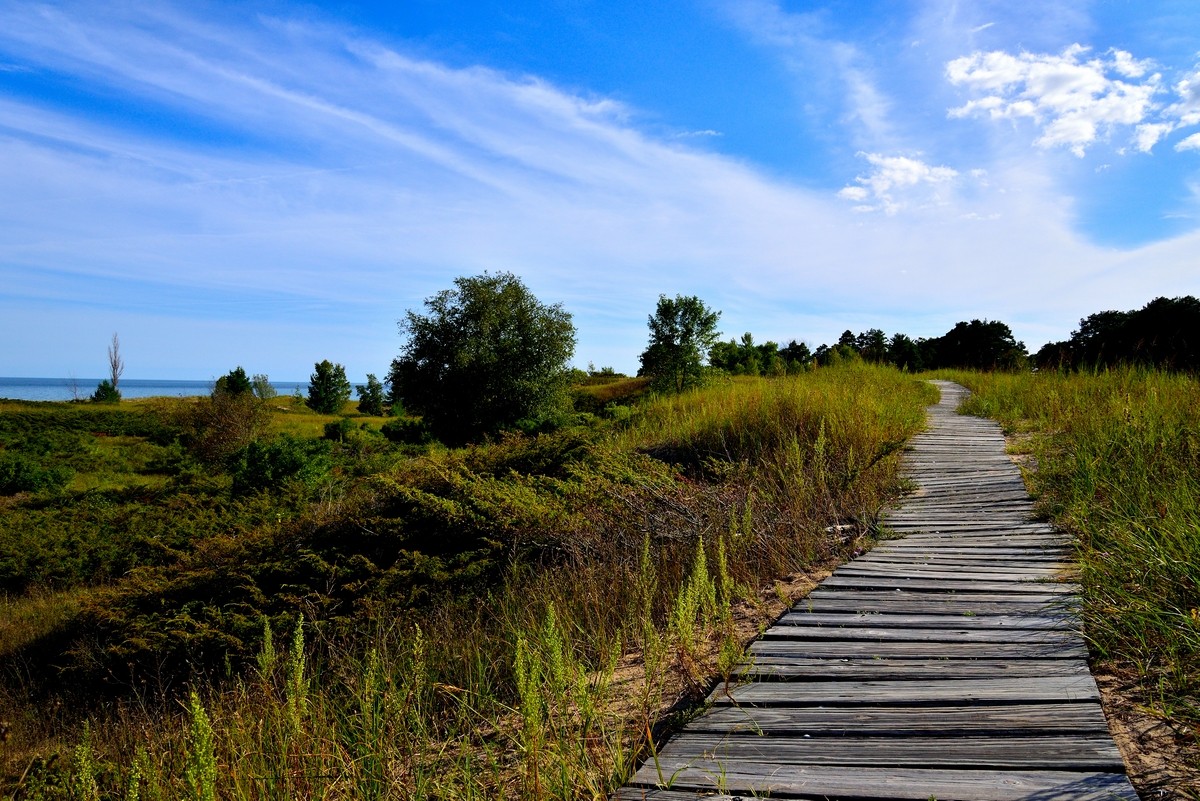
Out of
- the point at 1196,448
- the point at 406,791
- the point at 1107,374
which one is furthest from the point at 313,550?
the point at 1107,374

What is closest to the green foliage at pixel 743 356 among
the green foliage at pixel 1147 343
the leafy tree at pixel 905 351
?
the leafy tree at pixel 905 351

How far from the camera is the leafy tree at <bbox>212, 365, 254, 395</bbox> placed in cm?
2737

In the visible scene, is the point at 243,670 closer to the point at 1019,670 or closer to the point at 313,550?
the point at 313,550

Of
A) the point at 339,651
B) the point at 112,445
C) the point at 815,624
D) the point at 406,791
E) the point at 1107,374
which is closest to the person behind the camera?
the point at 406,791

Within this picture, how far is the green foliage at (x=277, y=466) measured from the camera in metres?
14.1

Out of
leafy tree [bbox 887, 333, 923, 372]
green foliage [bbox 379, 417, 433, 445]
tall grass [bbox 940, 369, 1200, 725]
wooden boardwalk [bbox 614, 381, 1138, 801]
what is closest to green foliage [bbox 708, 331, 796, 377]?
leafy tree [bbox 887, 333, 923, 372]

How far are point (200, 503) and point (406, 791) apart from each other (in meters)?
13.8

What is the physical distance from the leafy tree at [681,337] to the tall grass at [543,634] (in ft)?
70.3

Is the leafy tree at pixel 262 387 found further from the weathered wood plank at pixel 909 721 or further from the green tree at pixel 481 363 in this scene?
the weathered wood plank at pixel 909 721

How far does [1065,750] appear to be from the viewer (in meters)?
2.10

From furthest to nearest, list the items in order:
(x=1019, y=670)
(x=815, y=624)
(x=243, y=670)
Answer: (x=243, y=670)
(x=815, y=624)
(x=1019, y=670)

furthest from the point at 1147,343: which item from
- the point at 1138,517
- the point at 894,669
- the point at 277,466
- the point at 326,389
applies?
the point at 326,389

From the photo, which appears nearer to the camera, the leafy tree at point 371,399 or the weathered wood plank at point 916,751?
the weathered wood plank at point 916,751

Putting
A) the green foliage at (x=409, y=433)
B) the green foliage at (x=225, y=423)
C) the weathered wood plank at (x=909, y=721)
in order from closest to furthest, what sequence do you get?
the weathered wood plank at (x=909, y=721), the green foliage at (x=225, y=423), the green foliage at (x=409, y=433)
